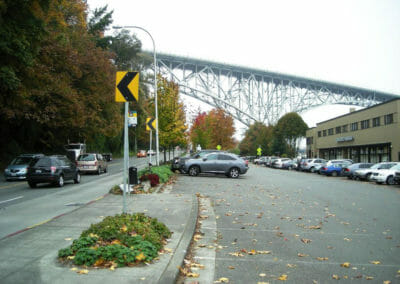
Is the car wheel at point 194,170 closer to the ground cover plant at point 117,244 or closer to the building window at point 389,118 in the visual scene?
the ground cover plant at point 117,244

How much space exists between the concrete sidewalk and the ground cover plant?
0.17m

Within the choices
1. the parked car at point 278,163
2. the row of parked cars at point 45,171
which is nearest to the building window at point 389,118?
the parked car at point 278,163

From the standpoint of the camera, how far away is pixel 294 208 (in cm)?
1170

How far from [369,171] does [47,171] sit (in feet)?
71.5

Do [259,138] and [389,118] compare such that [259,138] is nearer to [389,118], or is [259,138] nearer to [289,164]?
[289,164]

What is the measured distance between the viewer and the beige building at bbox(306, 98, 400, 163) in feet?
139

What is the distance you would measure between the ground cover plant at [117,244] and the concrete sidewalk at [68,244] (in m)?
0.17

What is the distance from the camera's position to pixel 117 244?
5543 millimetres

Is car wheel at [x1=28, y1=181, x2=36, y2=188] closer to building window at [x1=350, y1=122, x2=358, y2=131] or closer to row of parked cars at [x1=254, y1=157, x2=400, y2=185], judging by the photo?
row of parked cars at [x1=254, y1=157, x2=400, y2=185]

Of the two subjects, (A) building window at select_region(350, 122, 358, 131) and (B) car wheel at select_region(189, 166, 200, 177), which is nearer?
(B) car wheel at select_region(189, 166, 200, 177)

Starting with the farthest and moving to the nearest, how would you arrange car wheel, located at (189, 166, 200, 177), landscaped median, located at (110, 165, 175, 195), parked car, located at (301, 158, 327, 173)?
parked car, located at (301, 158, 327, 173), car wheel, located at (189, 166, 200, 177), landscaped median, located at (110, 165, 175, 195)

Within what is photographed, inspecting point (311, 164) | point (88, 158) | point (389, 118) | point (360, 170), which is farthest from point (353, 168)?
point (88, 158)

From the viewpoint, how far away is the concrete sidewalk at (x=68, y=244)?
4.71 meters

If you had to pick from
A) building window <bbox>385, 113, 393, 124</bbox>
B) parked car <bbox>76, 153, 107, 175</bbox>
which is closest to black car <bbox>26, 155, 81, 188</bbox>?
parked car <bbox>76, 153, 107, 175</bbox>
